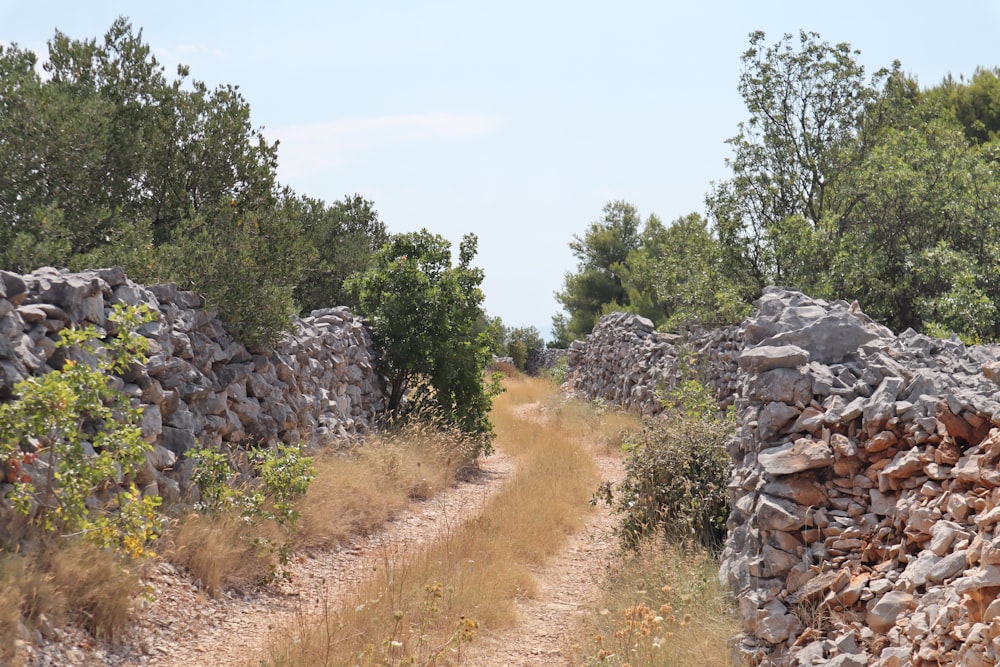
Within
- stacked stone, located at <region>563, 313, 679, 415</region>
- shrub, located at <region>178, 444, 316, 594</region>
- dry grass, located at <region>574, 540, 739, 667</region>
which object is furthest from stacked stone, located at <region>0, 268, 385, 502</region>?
stacked stone, located at <region>563, 313, 679, 415</region>

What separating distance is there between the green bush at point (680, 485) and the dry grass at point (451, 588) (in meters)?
1.20

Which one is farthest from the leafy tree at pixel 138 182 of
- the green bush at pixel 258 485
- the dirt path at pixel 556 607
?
the dirt path at pixel 556 607

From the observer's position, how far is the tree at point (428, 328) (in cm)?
1438

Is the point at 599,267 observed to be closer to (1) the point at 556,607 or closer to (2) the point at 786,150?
(2) the point at 786,150

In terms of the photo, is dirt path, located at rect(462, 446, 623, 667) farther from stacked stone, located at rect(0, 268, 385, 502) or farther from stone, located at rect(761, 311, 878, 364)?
stacked stone, located at rect(0, 268, 385, 502)

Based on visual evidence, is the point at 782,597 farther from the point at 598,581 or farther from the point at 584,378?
the point at 584,378

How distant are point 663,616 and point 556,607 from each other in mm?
1567

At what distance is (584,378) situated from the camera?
24.8m

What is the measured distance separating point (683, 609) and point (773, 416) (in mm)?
1651

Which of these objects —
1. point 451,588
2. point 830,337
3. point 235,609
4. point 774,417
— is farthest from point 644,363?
point 235,609

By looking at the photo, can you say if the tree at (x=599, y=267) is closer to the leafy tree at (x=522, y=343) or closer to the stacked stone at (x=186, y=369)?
the leafy tree at (x=522, y=343)

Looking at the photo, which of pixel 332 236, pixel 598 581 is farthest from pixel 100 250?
pixel 332 236

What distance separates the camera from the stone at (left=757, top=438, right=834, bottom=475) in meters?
5.58

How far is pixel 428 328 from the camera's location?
1442 centimetres
